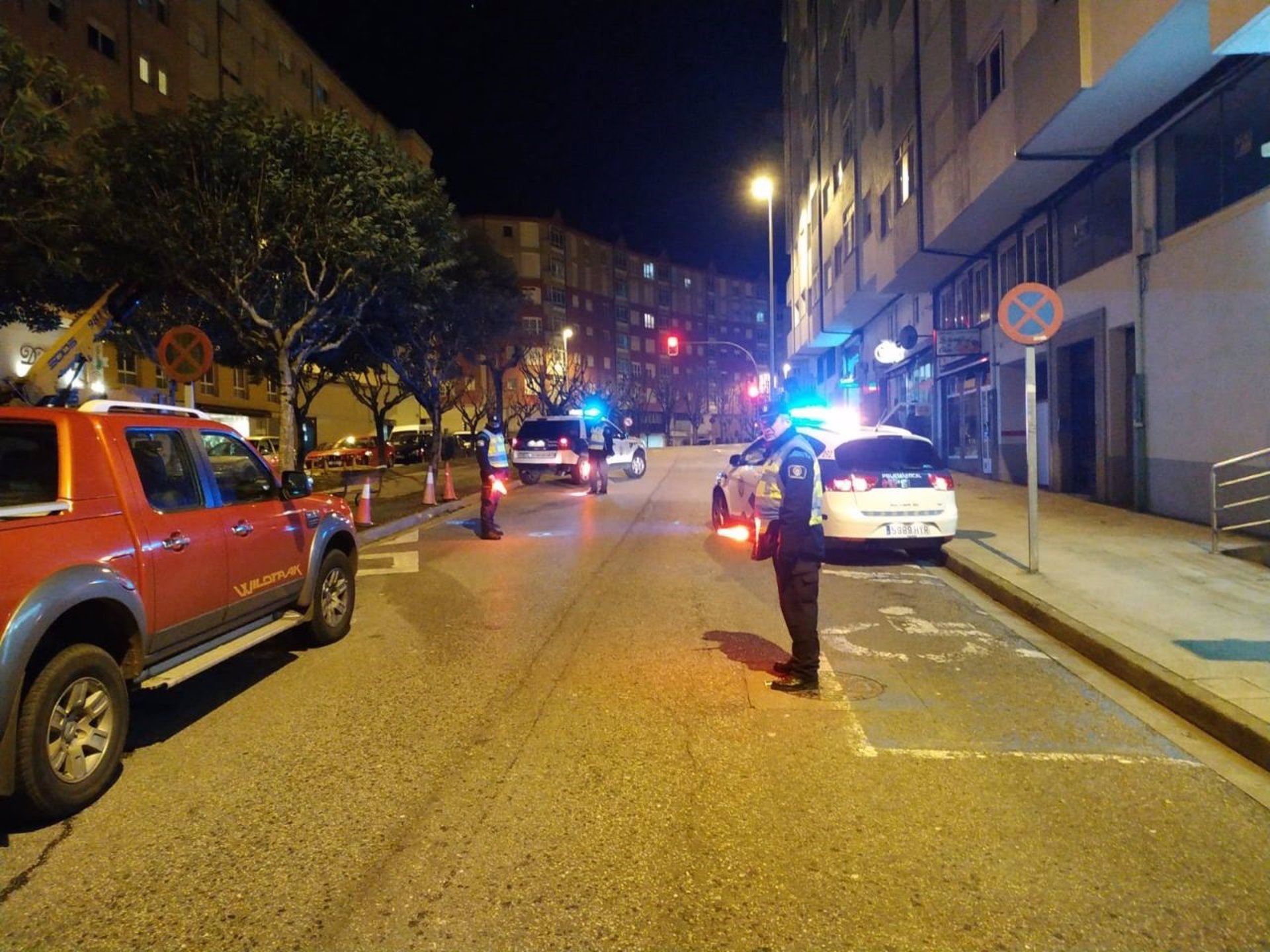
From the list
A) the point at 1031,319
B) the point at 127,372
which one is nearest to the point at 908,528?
the point at 1031,319

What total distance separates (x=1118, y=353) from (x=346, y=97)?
49.3 m

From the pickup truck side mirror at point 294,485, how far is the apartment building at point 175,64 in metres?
18.3

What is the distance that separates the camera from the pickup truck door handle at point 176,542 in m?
4.79

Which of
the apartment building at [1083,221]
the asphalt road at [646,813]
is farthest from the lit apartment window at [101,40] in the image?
the asphalt road at [646,813]

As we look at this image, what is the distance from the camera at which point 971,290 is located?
21703mm

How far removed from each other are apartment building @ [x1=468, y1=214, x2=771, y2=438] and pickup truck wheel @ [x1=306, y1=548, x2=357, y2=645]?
182 ft

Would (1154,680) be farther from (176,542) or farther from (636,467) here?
(636,467)

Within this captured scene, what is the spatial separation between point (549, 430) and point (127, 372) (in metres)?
22.7

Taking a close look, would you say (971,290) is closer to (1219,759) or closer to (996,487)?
(996,487)

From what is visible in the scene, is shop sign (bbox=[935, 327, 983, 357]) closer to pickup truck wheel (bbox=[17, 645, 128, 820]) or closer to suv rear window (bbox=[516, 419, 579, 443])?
suv rear window (bbox=[516, 419, 579, 443])

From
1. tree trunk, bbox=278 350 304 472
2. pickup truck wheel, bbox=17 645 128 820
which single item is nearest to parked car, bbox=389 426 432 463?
tree trunk, bbox=278 350 304 472

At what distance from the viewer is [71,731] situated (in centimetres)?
399

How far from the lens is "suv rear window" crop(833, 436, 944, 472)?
1016 centimetres

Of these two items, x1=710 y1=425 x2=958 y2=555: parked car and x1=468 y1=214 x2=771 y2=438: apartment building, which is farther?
x1=468 y1=214 x2=771 y2=438: apartment building
